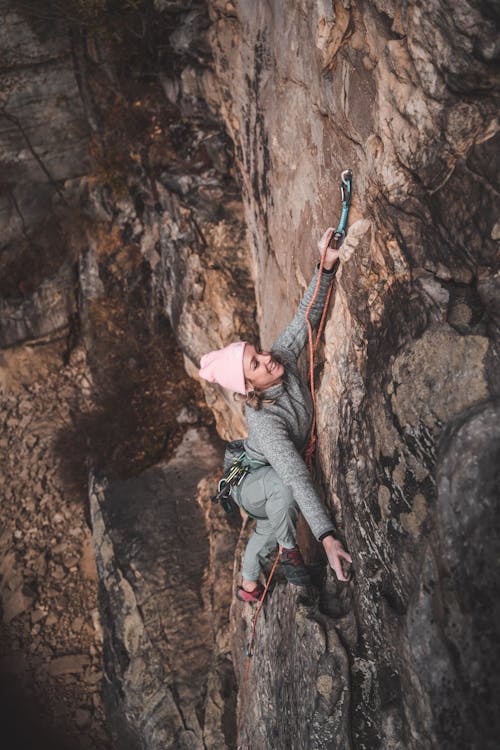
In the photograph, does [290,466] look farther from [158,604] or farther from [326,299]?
[158,604]

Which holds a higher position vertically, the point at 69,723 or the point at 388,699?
the point at 69,723

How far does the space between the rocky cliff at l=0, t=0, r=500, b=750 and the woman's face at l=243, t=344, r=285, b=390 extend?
56 centimetres

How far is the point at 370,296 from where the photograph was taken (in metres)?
4.08

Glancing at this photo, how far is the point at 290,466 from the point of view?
4.43 m

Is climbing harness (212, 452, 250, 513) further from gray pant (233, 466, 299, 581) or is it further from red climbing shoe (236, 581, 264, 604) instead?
red climbing shoe (236, 581, 264, 604)

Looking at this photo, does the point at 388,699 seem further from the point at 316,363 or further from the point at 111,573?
the point at 111,573

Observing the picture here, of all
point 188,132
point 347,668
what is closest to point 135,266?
point 188,132

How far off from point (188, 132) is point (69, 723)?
1010cm

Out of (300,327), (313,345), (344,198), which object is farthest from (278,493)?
(344,198)

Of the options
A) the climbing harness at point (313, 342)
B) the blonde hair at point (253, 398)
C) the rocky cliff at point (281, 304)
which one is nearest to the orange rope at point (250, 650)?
the climbing harness at point (313, 342)

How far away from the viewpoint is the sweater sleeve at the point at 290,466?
4.27 m

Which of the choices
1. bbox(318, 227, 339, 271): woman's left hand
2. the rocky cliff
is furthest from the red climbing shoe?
bbox(318, 227, 339, 271): woman's left hand

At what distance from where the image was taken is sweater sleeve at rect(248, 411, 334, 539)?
4270 millimetres

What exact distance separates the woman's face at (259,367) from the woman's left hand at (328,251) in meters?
0.91
